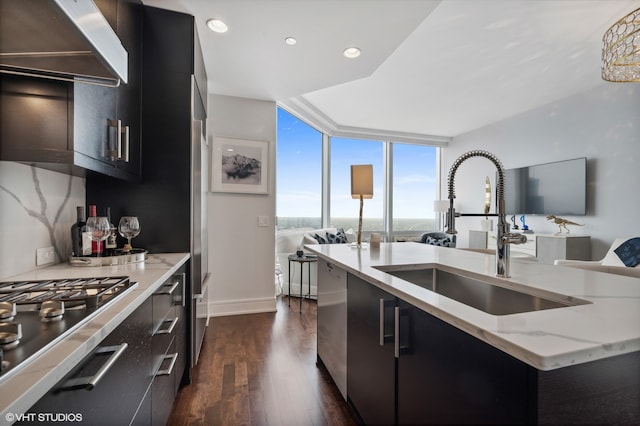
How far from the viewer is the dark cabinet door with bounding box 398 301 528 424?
64 cm

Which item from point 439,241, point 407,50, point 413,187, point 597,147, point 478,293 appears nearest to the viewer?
point 478,293

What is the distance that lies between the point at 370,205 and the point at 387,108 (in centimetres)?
201

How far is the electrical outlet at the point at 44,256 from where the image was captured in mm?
1415

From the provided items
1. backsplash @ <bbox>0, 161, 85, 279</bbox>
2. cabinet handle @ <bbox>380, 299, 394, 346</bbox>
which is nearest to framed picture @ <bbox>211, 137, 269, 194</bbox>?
backsplash @ <bbox>0, 161, 85, 279</bbox>

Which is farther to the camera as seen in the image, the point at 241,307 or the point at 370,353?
the point at 241,307

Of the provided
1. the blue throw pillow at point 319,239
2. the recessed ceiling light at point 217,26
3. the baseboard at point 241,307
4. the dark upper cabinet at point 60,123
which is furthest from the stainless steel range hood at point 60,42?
the blue throw pillow at point 319,239

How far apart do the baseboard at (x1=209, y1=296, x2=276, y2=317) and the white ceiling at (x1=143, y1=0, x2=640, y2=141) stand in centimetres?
233

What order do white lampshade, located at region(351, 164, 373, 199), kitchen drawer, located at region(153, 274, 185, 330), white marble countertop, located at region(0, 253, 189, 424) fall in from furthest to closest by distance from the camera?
white lampshade, located at region(351, 164, 373, 199) < kitchen drawer, located at region(153, 274, 185, 330) < white marble countertop, located at region(0, 253, 189, 424)

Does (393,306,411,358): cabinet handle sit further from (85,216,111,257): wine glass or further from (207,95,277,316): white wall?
(207,95,277,316): white wall

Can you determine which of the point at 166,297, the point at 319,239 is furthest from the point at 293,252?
the point at 166,297

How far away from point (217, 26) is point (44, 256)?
1.78 meters

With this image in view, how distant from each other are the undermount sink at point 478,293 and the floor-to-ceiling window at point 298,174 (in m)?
3.05

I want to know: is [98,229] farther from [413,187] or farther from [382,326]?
[413,187]

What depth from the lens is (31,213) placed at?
1362mm
